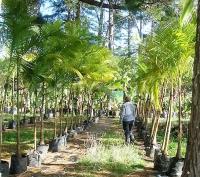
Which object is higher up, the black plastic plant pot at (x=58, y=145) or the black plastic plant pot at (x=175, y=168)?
the black plastic plant pot at (x=58, y=145)

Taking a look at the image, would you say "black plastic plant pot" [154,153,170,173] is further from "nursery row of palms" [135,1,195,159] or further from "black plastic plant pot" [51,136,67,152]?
"black plastic plant pot" [51,136,67,152]

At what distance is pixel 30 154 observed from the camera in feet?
33.3

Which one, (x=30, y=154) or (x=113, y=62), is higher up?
(x=113, y=62)

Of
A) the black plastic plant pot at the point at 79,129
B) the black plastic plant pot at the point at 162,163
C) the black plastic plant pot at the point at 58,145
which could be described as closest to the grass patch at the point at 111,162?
the black plastic plant pot at the point at 162,163

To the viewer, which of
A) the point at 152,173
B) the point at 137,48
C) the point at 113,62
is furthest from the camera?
the point at 113,62

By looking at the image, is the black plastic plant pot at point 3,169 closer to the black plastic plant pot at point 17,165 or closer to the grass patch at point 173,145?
the black plastic plant pot at point 17,165

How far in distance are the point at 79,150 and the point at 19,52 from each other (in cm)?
500

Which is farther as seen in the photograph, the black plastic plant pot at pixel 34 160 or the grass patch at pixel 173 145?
the grass patch at pixel 173 145

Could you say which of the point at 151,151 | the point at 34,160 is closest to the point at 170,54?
the point at 151,151

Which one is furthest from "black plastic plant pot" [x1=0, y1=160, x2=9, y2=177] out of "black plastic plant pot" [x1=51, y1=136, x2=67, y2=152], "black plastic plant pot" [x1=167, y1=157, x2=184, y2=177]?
"black plastic plant pot" [x1=51, y1=136, x2=67, y2=152]

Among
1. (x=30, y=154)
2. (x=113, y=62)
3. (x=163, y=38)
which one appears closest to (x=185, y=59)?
(x=163, y=38)

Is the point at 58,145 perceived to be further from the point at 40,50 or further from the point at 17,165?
the point at 17,165

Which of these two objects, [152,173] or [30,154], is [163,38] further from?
[30,154]

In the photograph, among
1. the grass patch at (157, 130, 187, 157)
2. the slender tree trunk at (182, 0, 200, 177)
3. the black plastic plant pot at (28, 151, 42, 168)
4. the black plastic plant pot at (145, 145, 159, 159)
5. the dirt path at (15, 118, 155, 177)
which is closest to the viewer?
the slender tree trunk at (182, 0, 200, 177)
